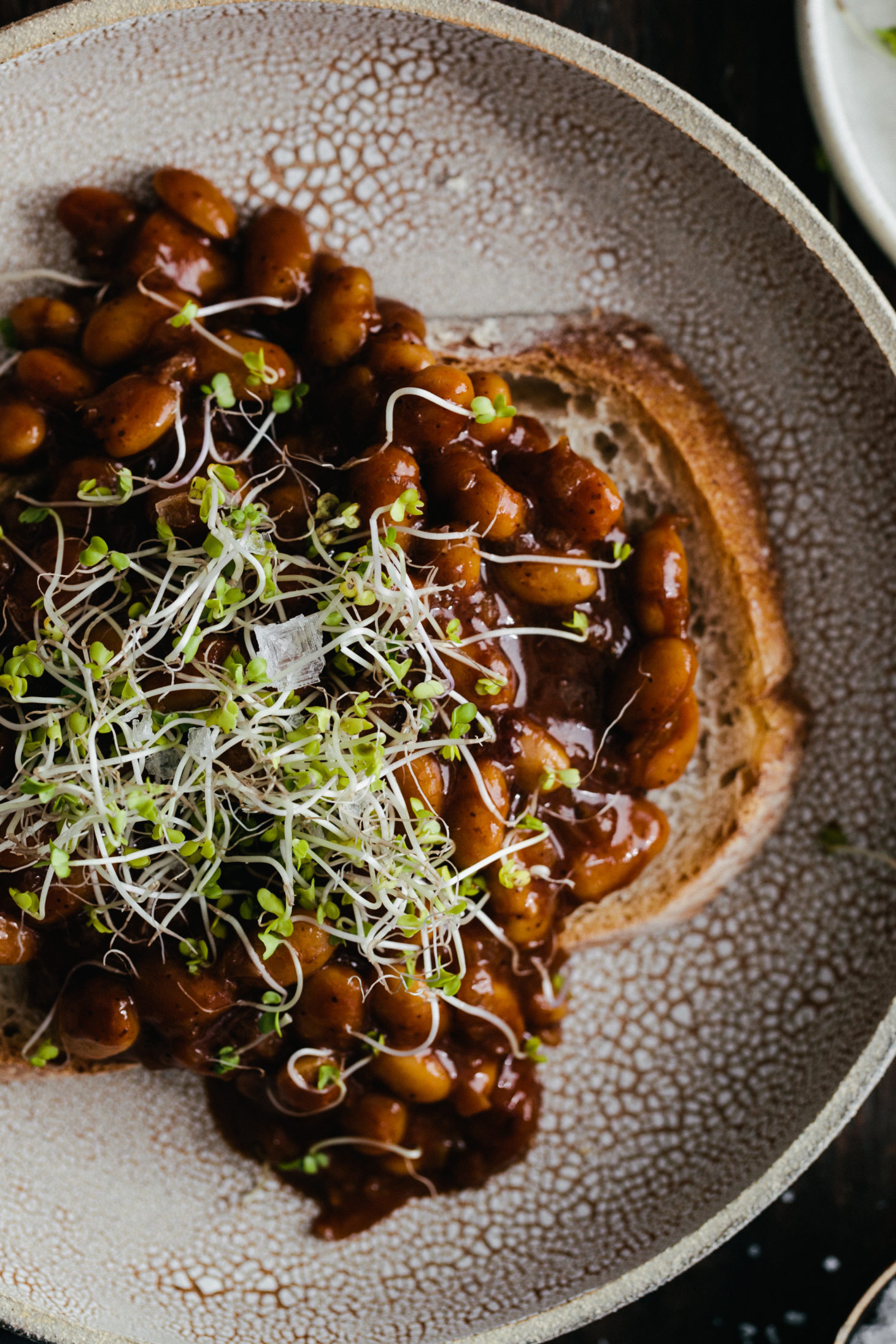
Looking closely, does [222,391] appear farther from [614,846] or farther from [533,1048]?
[533,1048]

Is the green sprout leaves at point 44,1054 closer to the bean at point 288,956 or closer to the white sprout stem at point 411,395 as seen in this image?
the bean at point 288,956

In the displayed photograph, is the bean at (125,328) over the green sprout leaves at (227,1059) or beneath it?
over

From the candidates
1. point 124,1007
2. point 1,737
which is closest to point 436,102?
point 1,737

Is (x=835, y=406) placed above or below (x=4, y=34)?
above

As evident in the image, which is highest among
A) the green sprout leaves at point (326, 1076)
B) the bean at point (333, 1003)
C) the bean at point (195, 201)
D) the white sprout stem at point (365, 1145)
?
the bean at point (195, 201)

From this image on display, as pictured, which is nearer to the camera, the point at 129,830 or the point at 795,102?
the point at 129,830

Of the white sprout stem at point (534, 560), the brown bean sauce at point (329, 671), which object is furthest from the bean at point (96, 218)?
the white sprout stem at point (534, 560)

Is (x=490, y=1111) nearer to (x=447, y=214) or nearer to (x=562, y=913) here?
(x=562, y=913)

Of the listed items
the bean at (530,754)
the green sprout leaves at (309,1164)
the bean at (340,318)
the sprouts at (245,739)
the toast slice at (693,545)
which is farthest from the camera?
the toast slice at (693,545)
